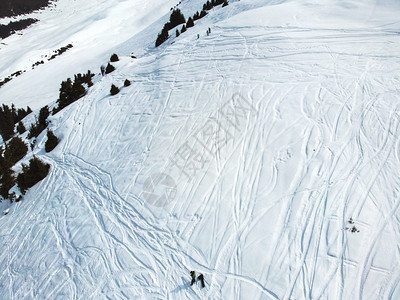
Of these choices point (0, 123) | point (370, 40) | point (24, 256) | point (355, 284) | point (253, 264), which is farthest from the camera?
point (0, 123)

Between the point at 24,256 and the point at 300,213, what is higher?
the point at 300,213

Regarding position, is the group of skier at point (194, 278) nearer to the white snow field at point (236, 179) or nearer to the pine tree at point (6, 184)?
the white snow field at point (236, 179)

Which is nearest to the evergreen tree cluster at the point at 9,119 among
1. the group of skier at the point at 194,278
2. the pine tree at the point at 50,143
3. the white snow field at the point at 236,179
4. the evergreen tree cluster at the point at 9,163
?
the evergreen tree cluster at the point at 9,163

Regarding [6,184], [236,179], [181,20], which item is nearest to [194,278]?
[236,179]

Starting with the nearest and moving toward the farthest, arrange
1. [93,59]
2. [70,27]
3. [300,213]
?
[300,213]
[93,59]
[70,27]

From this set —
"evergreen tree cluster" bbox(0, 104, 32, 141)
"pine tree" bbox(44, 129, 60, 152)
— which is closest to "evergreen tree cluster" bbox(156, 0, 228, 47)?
"pine tree" bbox(44, 129, 60, 152)

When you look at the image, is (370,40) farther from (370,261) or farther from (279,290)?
(279,290)

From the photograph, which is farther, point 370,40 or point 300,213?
point 370,40

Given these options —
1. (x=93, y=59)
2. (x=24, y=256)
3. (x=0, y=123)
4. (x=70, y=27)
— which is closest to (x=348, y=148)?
(x=24, y=256)

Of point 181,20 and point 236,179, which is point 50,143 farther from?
point 181,20
